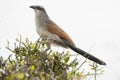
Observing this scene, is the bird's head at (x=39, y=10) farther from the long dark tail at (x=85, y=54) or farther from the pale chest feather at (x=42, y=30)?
the long dark tail at (x=85, y=54)

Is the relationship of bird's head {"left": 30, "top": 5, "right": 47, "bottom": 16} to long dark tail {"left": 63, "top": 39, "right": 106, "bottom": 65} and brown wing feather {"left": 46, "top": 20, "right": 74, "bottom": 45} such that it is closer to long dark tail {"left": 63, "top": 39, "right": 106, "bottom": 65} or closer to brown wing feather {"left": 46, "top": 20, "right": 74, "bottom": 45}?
brown wing feather {"left": 46, "top": 20, "right": 74, "bottom": 45}

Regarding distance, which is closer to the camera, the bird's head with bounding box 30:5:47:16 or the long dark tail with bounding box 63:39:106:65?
the long dark tail with bounding box 63:39:106:65

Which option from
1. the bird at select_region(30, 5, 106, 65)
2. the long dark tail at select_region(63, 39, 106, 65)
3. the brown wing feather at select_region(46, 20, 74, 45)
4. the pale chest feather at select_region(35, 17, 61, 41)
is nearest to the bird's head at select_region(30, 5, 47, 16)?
the bird at select_region(30, 5, 106, 65)

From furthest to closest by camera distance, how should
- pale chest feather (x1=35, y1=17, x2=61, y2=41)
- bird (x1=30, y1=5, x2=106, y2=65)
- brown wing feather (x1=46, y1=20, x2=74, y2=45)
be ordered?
pale chest feather (x1=35, y1=17, x2=61, y2=41) < brown wing feather (x1=46, y1=20, x2=74, y2=45) < bird (x1=30, y1=5, x2=106, y2=65)

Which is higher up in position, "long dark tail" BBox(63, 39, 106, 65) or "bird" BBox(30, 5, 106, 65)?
"bird" BBox(30, 5, 106, 65)

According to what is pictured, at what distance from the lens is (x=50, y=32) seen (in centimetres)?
671

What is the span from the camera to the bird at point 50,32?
627 centimetres

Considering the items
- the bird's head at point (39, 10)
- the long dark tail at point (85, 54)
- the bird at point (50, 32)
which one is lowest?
the long dark tail at point (85, 54)

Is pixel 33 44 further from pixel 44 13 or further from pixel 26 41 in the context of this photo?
pixel 44 13

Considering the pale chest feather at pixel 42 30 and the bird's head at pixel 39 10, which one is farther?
the bird's head at pixel 39 10

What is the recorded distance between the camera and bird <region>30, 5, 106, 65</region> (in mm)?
6266

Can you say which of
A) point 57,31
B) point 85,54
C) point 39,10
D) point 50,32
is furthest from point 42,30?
point 85,54

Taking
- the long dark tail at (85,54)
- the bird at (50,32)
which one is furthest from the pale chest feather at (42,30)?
the long dark tail at (85,54)

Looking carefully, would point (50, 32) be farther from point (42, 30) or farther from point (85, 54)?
point (85, 54)
